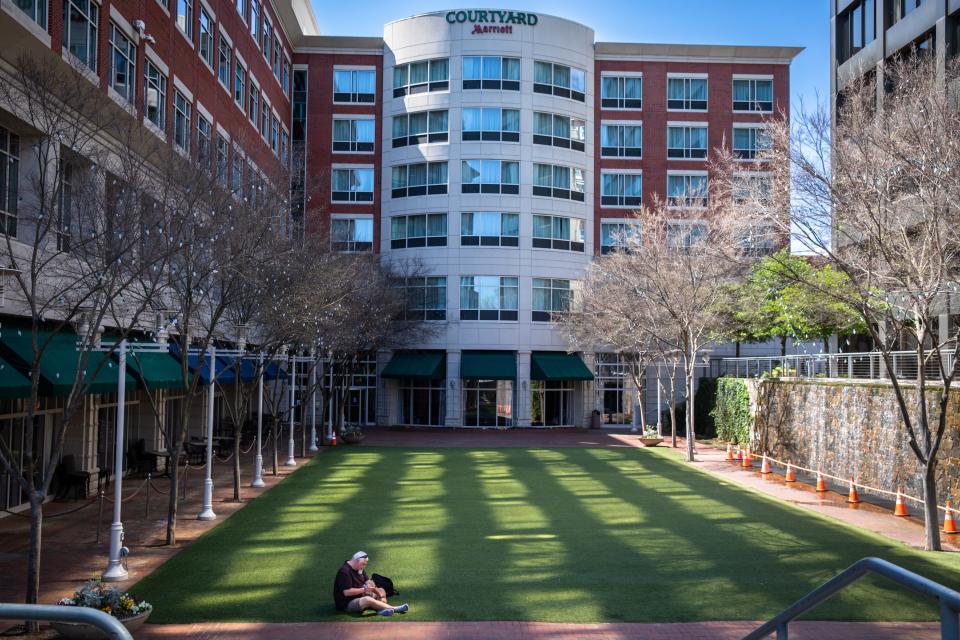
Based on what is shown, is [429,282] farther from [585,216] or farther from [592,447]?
[592,447]

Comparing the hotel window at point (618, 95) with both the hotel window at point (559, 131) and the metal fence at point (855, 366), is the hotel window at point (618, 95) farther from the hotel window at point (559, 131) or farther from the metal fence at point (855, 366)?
the metal fence at point (855, 366)

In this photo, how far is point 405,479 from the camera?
26719mm

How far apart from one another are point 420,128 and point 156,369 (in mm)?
32344

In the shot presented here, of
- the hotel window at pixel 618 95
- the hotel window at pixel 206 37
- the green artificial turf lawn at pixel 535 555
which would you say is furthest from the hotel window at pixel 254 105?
the hotel window at pixel 618 95

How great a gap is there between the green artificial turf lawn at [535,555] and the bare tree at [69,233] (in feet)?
10.6

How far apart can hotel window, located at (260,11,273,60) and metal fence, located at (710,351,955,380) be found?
2795cm

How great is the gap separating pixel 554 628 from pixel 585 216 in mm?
43523

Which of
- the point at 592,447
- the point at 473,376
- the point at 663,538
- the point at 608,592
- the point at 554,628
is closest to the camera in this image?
the point at 554,628

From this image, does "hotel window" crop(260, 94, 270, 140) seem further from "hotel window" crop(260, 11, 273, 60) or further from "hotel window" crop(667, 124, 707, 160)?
"hotel window" crop(667, 124, 707, 160)

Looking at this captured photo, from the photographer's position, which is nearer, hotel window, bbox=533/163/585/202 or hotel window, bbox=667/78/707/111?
hotel window, bbox=533/163/585/202

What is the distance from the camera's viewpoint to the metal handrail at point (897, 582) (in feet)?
12.7

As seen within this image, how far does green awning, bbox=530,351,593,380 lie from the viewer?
50031 mm

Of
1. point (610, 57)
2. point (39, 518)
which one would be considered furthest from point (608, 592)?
point (610, 57)

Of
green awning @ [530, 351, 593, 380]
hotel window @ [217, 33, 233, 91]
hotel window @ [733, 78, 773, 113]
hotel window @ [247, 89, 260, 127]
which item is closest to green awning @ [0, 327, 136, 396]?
hotel window @ [217, 33, 233, 91]
